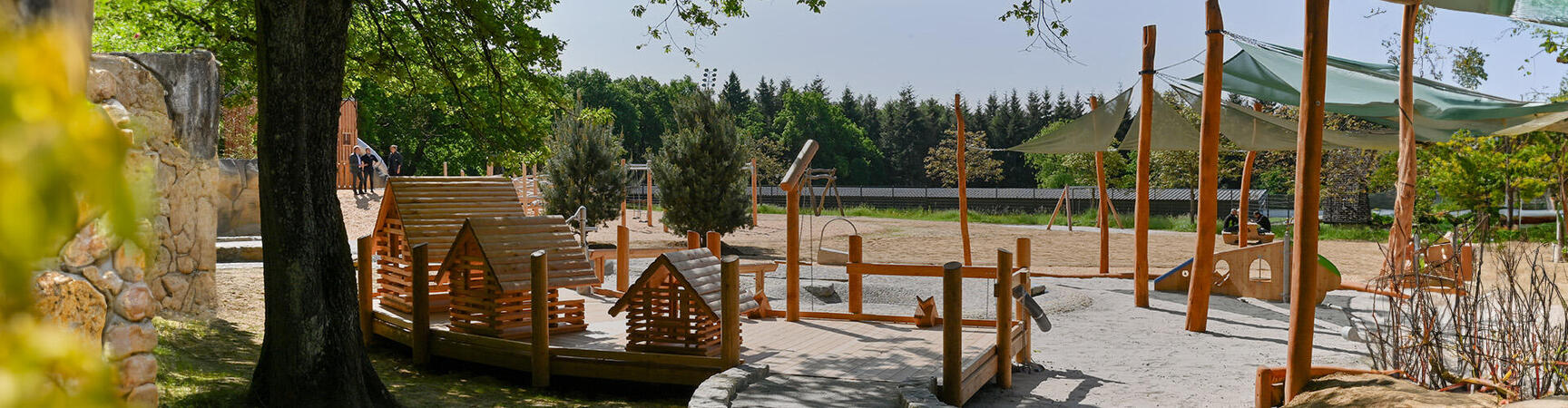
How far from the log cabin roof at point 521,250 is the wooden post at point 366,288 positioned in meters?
1.05

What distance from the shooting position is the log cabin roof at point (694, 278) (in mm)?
7102

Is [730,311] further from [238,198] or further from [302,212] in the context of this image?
[238,198]

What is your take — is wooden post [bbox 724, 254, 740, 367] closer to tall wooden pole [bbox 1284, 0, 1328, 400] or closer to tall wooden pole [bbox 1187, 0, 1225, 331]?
tall wooden pole [bbox 1284, 0, 1328, 400]

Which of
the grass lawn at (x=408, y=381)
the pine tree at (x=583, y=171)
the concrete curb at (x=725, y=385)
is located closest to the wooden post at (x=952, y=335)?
the concrete curb at (x=725, y=385)

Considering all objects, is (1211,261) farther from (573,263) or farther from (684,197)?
(684,197)

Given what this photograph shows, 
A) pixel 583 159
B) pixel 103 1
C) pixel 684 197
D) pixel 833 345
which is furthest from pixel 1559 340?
pixel 583 159

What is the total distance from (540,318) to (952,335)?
9.76 feet

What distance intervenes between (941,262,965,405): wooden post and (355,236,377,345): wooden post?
4.93m

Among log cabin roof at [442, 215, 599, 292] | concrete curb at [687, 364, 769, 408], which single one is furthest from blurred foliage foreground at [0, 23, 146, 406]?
log cabin roof at [442, 215, 599, 292]

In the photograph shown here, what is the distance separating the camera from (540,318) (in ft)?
24.6

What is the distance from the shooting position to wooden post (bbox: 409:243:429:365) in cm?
818

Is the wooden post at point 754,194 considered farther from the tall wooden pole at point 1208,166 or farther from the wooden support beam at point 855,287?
the tall wooden pole at point 1208,166

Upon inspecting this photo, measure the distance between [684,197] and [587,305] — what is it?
11.5 metres

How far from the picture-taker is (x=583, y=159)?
76.1 feet
